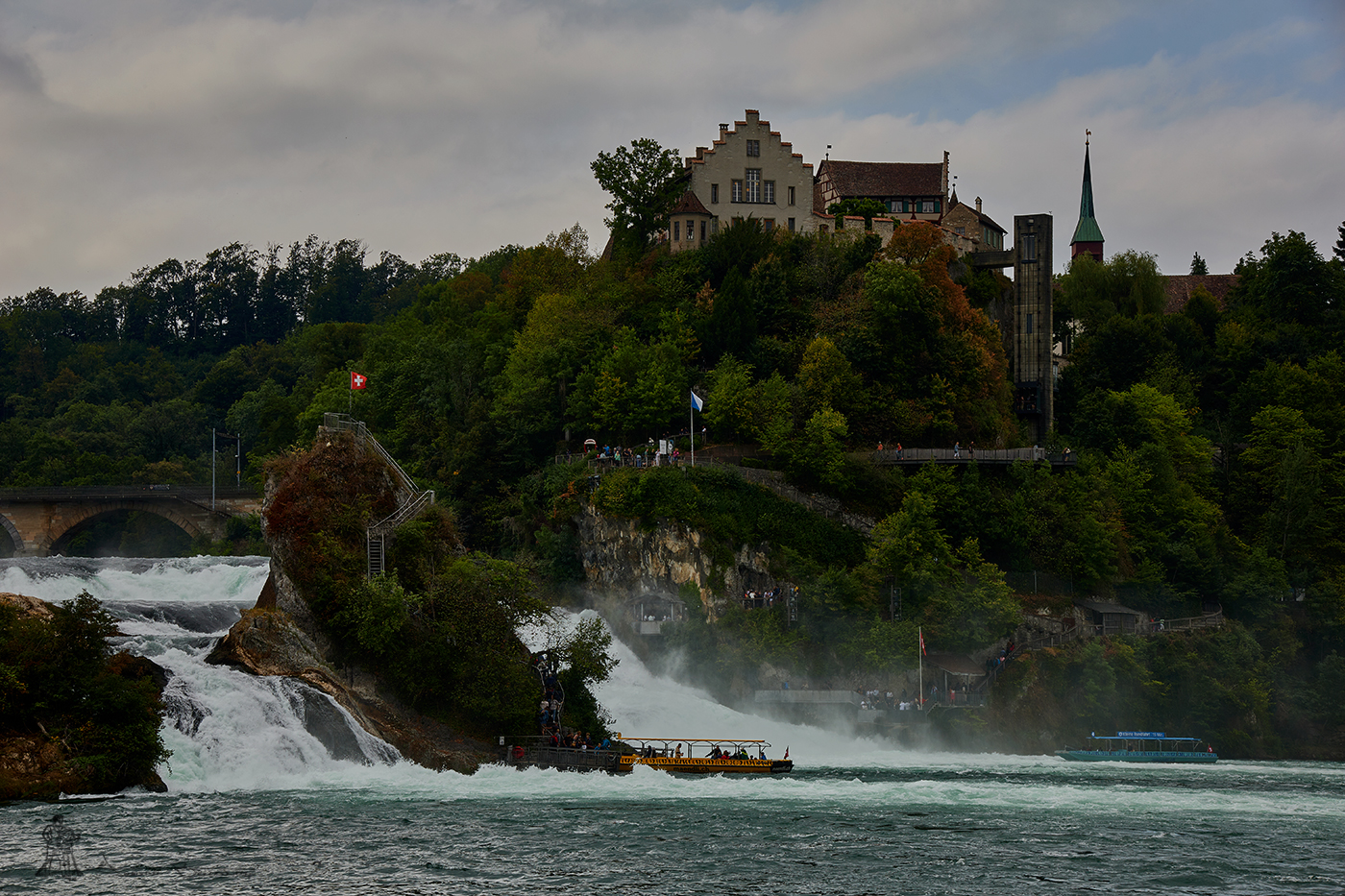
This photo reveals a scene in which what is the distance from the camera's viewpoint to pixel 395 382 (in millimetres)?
105000

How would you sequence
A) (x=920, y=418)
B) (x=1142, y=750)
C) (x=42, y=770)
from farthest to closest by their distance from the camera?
(x=920, y=418) < (x=1142, y=750) < (x=42, y=770)

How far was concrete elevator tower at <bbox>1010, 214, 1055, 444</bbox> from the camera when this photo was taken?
100m

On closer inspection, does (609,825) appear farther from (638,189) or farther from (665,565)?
(638,189)

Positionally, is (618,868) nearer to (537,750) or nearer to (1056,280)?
(537,750)

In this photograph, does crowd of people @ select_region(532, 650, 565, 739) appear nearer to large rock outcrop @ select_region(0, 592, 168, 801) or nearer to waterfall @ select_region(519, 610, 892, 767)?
waterfall @ select_region(519, 610, 892, 767)

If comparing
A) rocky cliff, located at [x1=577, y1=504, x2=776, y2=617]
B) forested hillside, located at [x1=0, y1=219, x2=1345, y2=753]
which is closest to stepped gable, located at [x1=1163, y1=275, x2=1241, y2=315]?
forested hillside, located at [x1=0, y1=219, x2=1345, y2=753]

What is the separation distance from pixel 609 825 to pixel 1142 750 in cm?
4164

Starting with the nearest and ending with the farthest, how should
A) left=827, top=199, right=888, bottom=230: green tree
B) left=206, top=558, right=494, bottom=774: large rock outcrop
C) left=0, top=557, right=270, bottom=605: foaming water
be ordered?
1. left=206, top=558, right=494, bottom=774: large rock outcrop
2. left=0, top=557, right=270, bottom=605: foaming water
3. left=827, top=199, right=888, bottom=230: green tree

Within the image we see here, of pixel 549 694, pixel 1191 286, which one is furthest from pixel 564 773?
pixel 1191 286

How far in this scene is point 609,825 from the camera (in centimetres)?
4584

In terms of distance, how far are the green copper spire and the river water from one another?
9854 cm

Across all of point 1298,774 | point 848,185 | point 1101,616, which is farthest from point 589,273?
point 1298,774

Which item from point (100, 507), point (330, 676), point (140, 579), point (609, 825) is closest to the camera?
point (609, 825)

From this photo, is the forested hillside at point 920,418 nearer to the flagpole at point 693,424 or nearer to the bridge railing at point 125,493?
the flagpole at point 693,424
